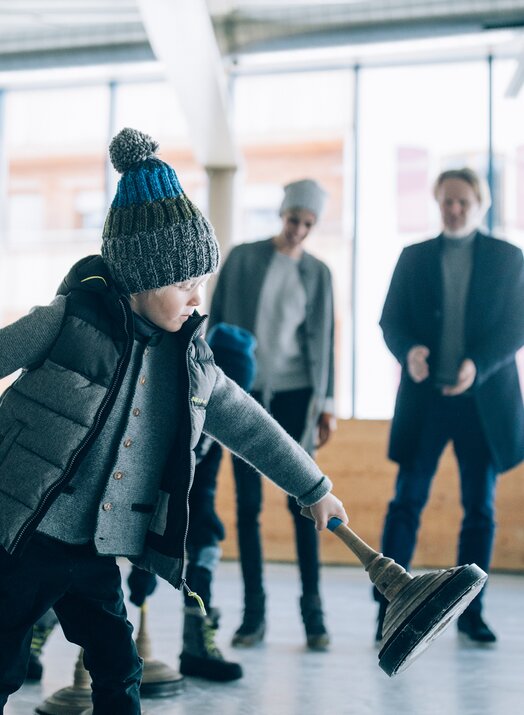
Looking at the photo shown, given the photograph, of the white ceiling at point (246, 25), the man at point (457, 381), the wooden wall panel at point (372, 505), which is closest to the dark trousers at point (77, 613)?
the man at point (457, 381)

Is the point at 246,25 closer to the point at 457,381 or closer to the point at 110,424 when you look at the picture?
the point at 457,381

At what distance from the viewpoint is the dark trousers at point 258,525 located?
3.04 meters

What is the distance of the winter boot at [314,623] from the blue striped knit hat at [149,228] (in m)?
1.67

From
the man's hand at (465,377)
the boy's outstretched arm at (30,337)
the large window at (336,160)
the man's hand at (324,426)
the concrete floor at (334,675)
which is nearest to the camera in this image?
the boy's outstretched arm at (30,337)

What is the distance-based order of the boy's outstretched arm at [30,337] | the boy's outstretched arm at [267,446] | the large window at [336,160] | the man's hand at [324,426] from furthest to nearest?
the large window at [336,160], the man's hand at [324,426], the boy's outstretched arm at [267,446], the boy's outstretched arm at [30,337]

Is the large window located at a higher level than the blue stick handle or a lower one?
higher

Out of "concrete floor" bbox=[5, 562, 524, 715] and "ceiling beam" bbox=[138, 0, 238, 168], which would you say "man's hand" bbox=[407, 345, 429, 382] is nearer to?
"concrete floor" bbox=[5, 562, 524, 715]

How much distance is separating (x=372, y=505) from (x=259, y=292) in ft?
7.24

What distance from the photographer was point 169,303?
1.58 metres

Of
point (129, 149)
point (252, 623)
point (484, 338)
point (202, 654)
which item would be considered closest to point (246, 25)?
point (484, 338)

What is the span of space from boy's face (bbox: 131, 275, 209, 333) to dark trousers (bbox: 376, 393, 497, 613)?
1625 mm

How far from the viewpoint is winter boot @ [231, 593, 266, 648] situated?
2986 mm

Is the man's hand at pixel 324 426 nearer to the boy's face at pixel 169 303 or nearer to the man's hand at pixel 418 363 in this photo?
the man's hand at pixel 418 363

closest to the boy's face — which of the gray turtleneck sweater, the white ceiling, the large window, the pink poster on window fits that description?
the gray turtleneck sweater
